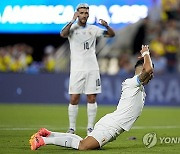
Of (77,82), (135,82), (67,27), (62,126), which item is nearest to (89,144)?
(135,82)

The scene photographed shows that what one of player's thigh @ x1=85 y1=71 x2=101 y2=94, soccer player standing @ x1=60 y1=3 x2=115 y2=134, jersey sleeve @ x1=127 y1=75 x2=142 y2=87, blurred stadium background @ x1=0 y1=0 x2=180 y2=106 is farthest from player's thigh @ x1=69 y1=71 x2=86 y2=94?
blurred stadium background @ x1=0 y1=0 x2=180 y2=106

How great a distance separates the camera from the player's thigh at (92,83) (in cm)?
1498

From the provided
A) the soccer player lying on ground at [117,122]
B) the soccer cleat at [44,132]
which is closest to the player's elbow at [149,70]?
the soccer player lying on ground at [117,122]

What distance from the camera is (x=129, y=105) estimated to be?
11.5 meters

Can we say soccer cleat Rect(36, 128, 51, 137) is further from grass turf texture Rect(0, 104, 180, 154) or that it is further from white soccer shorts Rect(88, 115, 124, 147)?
white soccer shorts Rect(88, 115, 124, 147)

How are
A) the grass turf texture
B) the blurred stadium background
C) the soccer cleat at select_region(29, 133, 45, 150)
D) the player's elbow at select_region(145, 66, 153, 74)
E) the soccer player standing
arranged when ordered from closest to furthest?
the player's elbow at select_region(145, 66, 153, 74) < the soccer cleat at select_region(29, 133, 45, 150) < the grass turf texture < the soccer player standing < the blurred stadium background

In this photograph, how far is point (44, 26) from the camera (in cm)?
3164

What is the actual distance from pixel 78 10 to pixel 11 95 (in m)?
12.5

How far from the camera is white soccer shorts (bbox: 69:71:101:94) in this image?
14969 mm

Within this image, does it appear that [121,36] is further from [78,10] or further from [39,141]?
[39,141]

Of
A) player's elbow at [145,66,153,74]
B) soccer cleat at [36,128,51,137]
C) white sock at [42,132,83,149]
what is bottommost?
white sock at [42,132,83,149]

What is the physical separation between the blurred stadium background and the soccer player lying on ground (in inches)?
580

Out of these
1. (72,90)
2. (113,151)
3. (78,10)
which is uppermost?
(78,10)

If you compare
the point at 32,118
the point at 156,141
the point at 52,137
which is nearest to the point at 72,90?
the point at 156,141
